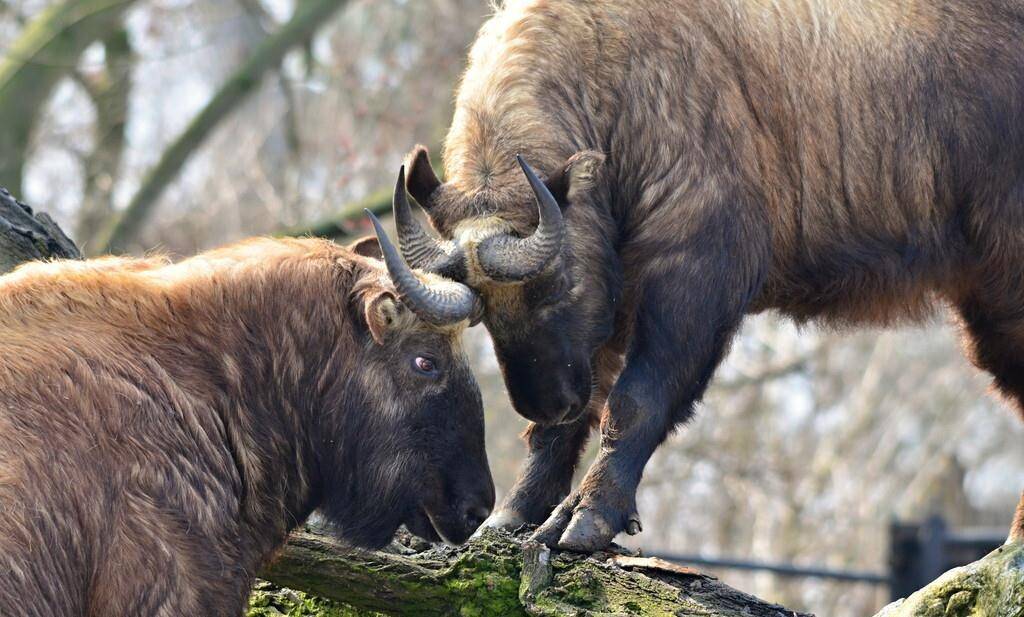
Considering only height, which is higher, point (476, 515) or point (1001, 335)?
point (1001, 335)

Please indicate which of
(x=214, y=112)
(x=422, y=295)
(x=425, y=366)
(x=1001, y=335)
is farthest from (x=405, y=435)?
(x=214, y=112)

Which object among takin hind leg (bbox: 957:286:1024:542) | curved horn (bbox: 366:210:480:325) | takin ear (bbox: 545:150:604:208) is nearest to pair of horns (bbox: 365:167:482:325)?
curved horn (bbox: 366:210:480:325)

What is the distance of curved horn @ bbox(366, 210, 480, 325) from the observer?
4762 mm

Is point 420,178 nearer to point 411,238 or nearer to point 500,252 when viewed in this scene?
point 411,238

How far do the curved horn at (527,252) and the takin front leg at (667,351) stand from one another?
516 mm

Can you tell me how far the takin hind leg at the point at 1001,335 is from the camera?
6367 mm

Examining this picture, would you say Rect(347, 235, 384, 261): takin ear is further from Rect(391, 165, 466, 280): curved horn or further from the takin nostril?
the takin nostril

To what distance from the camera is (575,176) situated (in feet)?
19.0

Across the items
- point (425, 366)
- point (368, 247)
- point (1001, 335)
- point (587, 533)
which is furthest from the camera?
point (1001, 335)

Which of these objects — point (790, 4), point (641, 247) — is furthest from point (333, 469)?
point (790, 4)

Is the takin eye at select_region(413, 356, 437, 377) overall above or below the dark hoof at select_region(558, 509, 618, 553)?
above

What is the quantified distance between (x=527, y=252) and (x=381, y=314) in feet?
2.86

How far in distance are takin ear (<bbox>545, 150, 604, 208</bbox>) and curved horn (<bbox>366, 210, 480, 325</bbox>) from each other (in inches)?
37.1

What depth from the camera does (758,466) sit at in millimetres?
18094
